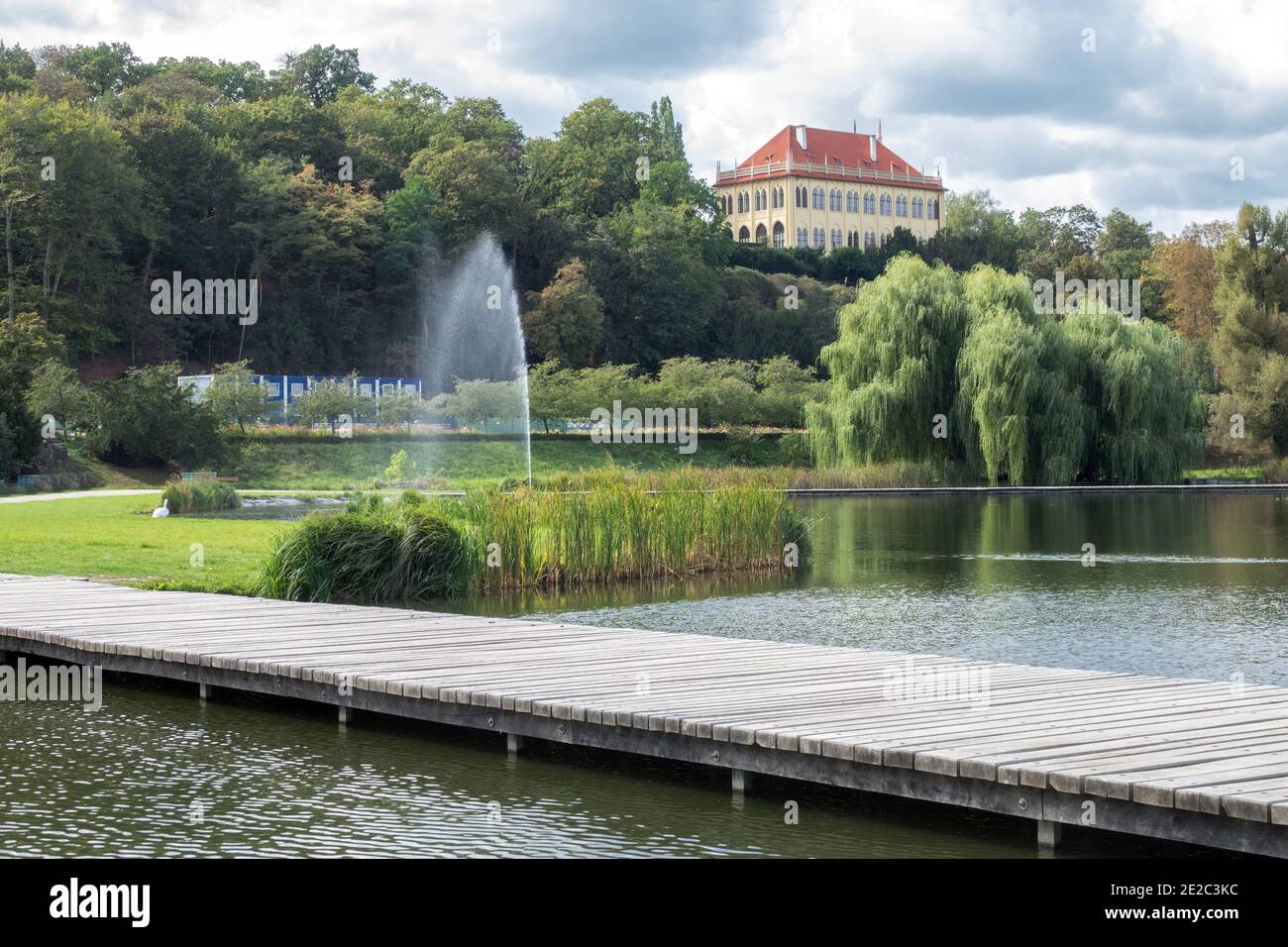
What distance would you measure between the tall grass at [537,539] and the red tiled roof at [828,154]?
96869 mm

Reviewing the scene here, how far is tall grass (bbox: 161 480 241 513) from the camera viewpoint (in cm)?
2663

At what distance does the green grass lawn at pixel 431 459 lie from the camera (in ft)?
125

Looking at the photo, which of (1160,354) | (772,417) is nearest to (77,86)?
(772,417)

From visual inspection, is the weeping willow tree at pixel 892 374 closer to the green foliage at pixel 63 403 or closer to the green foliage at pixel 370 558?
the green foliage at pixel 63 403

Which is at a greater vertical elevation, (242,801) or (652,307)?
(652,307)

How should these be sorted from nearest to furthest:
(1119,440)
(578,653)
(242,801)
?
(242,801) → (578,653) → (1119,440)

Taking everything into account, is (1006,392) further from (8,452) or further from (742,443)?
(8,452)

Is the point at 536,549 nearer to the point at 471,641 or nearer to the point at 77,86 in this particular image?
the point at 471,641

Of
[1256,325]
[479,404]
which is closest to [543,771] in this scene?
[479,404]

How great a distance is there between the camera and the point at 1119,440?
36.5 meters

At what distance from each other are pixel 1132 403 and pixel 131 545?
2551 centimetres
